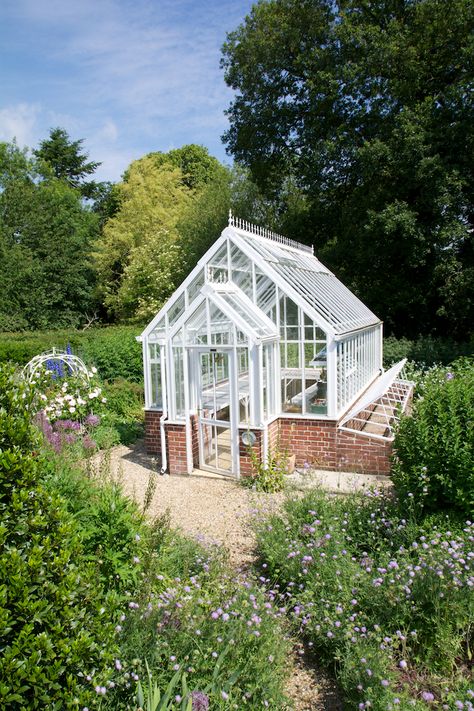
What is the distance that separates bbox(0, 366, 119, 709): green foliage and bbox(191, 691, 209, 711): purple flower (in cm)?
57

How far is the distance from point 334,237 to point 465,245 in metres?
5.54

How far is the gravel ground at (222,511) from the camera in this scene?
411 cm

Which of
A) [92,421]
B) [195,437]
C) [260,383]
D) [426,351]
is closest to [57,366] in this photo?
[92,421]

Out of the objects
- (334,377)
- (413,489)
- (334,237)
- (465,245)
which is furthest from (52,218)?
(413,489)

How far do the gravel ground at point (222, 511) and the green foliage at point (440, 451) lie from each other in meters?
1.79

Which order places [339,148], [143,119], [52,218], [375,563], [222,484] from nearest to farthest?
[375,563]
[222,484]
[143,119]
[339,148]
[52,218]

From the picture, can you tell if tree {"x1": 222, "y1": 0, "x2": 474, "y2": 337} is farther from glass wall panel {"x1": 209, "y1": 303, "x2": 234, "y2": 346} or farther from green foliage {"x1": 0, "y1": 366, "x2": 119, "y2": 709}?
green foliage {"x1": 0, "y1": 366, "x2": 119, "y2": 709}

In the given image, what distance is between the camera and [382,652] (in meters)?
3.76

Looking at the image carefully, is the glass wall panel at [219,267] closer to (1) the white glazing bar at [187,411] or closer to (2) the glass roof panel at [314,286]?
(2) the glass roof panel at [314,286]

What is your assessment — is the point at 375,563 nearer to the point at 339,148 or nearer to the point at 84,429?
the point at 84,429

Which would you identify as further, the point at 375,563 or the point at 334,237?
the point at 334,237

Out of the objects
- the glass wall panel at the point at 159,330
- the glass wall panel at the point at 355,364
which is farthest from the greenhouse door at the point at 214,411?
the glass wall panel at the point at 355,364

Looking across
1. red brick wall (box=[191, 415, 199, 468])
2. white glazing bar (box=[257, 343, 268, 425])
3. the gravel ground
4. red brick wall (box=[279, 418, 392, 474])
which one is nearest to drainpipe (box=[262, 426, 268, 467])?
white glazing bar (box=[257, 343, 268, 425])

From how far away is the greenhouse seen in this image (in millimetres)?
8961
